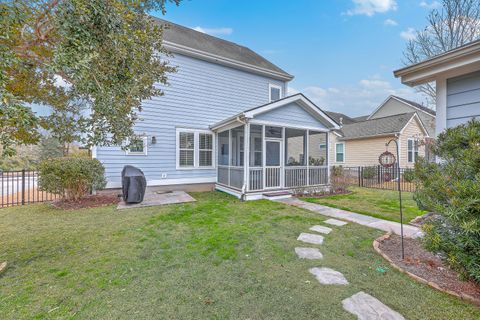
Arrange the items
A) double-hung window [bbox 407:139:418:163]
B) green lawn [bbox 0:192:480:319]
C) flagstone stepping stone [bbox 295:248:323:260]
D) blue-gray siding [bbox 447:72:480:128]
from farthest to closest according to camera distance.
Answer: double-hung window [bbox 407:139:418:163]
flagstone stepping stone [bbox 295:248:323:260]
blue-gray siding [bbox 447:72:480:128]
green lawn [bbox 0:192:480:319]

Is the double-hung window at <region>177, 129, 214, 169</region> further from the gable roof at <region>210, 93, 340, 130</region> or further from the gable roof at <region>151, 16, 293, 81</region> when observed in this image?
the gable roof at <region>151, 16, 293, 81</region>

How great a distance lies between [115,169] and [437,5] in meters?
19.8

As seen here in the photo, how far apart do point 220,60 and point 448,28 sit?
14.8m

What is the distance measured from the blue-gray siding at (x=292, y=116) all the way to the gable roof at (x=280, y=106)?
18cm

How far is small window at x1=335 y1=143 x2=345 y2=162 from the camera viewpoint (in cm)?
1781

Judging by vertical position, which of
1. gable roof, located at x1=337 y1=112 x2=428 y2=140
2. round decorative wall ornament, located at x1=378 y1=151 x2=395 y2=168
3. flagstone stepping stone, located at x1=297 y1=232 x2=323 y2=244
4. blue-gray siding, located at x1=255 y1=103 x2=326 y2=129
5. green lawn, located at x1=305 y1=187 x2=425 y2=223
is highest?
gable roof, located at x1=337 y1=112 x2=428 y2=140

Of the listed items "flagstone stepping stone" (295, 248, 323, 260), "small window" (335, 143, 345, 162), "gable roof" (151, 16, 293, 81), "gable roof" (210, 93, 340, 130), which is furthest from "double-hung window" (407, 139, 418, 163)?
"flagstone stepping stone" (295, 248, 323, 260)

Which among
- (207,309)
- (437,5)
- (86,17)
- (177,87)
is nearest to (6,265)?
(207,309)

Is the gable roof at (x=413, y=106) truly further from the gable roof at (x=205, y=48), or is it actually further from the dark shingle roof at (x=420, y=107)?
the gable roof at (x=205, y=48)

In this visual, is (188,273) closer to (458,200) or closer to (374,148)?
(458,200)

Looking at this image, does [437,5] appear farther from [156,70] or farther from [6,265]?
[6,265]

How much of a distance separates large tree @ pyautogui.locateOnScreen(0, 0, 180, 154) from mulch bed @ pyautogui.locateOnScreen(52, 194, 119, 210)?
2.48 metres

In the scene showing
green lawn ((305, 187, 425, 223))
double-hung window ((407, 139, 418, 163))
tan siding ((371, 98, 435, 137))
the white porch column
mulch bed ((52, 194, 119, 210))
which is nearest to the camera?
green lawn ((305, 187, 425, 223))

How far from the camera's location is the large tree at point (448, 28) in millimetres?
12914
